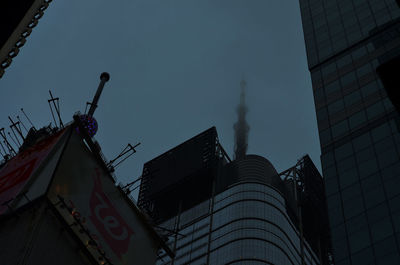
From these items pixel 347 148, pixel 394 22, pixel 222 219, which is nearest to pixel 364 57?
pixel 394 22

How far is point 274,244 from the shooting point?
371 ft

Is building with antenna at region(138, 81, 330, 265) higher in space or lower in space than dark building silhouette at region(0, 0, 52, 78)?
higher

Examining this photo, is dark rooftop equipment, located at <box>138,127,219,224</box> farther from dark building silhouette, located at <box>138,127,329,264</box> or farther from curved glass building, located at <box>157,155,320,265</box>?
curved glass building, located at <box>157,155,320,265</box>

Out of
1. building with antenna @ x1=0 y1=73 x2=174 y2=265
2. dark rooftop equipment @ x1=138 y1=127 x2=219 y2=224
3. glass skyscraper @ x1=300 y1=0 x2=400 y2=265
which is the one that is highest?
dark rooftop equipment @ x1=138 y1=127 x2=219 y2=224

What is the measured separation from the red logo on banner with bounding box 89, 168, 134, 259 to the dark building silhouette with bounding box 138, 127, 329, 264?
70.5 metres

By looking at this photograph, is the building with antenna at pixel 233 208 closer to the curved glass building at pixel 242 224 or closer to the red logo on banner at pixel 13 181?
the curved glass building at pixel 242 224

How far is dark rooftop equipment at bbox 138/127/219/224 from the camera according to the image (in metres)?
144

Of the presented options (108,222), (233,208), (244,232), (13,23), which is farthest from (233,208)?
(13,23)

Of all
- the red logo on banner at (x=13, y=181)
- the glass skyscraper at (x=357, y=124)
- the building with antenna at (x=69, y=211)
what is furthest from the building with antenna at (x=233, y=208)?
the red logo on banner at (x=13, y=181)

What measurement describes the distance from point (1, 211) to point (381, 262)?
146ft

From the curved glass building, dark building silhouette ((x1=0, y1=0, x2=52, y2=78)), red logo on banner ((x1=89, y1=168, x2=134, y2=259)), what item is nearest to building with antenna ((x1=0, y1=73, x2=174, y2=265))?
red logo on banner ((x1=89, y1=168, x2=134, y2=259))

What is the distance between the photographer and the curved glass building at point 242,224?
112 m

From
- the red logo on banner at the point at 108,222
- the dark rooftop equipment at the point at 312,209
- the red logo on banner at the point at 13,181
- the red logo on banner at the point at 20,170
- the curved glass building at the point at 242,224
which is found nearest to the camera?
the red logo on banner at the point at 13,181

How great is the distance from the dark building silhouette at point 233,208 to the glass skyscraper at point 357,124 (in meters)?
32.9
